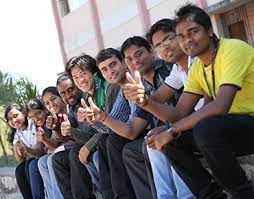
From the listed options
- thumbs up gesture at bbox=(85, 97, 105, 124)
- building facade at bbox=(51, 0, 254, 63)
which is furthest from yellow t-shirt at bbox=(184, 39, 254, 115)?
building facade at bbox=(51, 0, 254, 63)

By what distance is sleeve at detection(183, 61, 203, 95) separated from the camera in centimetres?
372

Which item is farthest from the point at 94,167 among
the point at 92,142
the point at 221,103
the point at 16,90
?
the point at 16,90

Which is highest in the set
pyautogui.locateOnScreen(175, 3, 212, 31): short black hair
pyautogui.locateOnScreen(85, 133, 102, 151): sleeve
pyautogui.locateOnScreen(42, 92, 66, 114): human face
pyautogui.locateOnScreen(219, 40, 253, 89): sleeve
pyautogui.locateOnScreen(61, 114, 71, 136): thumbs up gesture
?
pyautogui.locateOnScreen(175, 3, 212, 31): short black hair

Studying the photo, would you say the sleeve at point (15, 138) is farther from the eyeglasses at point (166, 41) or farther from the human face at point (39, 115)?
the eyeglasses at point (166, 41)

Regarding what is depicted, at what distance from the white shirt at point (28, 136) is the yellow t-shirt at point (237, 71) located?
3677 millimetres

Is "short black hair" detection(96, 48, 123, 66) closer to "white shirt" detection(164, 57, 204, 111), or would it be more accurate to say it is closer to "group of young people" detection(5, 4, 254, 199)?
"group of young people" detection(5, 4, 254, 199)

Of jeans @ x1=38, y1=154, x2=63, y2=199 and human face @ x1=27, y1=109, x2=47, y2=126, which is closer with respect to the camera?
jeans @ x1=38, y1=154, x2=63, y2=199

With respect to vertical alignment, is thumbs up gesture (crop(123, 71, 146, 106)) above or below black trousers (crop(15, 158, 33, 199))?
above

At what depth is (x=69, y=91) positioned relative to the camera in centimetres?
561

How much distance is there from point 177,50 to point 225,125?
1.17 meters

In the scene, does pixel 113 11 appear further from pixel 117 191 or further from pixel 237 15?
pixel 117 191

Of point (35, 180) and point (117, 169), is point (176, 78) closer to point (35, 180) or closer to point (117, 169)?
point (117, 169)

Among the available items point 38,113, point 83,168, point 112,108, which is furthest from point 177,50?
point 38,113

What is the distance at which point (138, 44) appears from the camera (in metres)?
4.55
